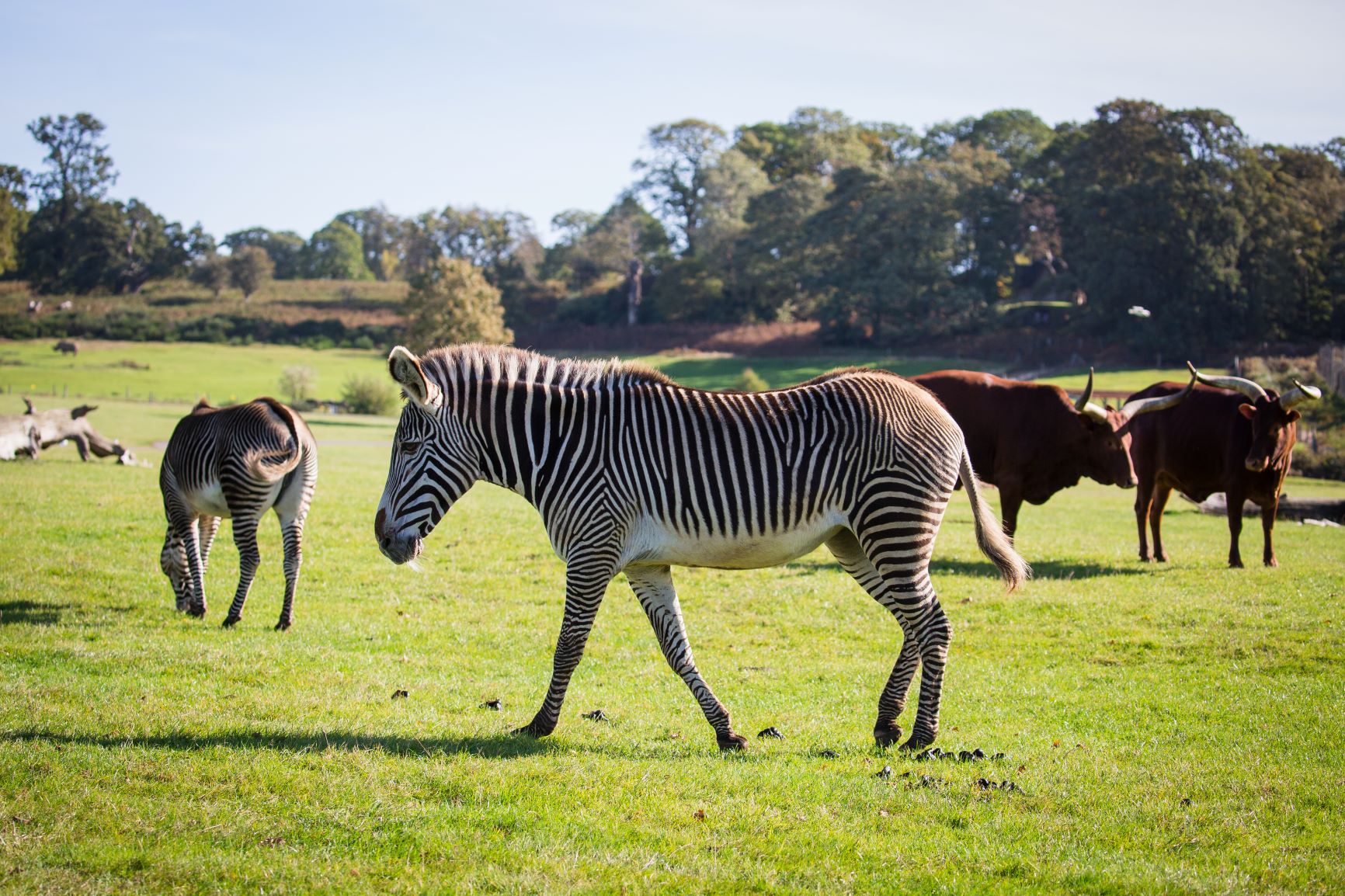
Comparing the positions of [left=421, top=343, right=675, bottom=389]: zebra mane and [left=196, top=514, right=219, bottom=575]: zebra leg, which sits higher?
[left=421, top=343, right=675, bottom=389]: zebra mane

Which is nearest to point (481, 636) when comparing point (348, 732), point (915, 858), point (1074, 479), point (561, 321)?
point (348, 732)

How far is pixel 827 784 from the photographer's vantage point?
6633mm

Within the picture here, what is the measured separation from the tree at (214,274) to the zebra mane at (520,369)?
119 metres

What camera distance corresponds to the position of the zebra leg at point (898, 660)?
8.08 metres

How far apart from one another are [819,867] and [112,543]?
45.0ft

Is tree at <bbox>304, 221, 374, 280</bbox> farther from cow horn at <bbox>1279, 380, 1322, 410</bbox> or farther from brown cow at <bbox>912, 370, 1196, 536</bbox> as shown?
cow horn at <bbox>1279, 380, 1322, 410</bbox>

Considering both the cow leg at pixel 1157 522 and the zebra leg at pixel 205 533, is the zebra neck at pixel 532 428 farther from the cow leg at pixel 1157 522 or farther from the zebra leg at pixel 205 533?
the cow leg at pixel 1157 522

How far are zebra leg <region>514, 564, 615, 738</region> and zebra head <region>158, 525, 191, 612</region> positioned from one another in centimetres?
662

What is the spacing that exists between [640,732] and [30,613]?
798 cm

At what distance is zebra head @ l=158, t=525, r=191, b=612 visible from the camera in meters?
12.3

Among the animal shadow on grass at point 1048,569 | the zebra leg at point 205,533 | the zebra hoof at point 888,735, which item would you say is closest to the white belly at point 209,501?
the zebra leg at point 205,533

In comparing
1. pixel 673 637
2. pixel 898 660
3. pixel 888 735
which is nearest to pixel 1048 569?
pixel 898 660

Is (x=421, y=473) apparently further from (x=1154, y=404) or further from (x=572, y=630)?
(x=1154, y=404)

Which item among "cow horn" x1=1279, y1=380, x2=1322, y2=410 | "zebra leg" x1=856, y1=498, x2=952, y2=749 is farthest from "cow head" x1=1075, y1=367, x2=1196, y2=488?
"zebra leg" x1=856, y1=498, x2=952, y2=749
